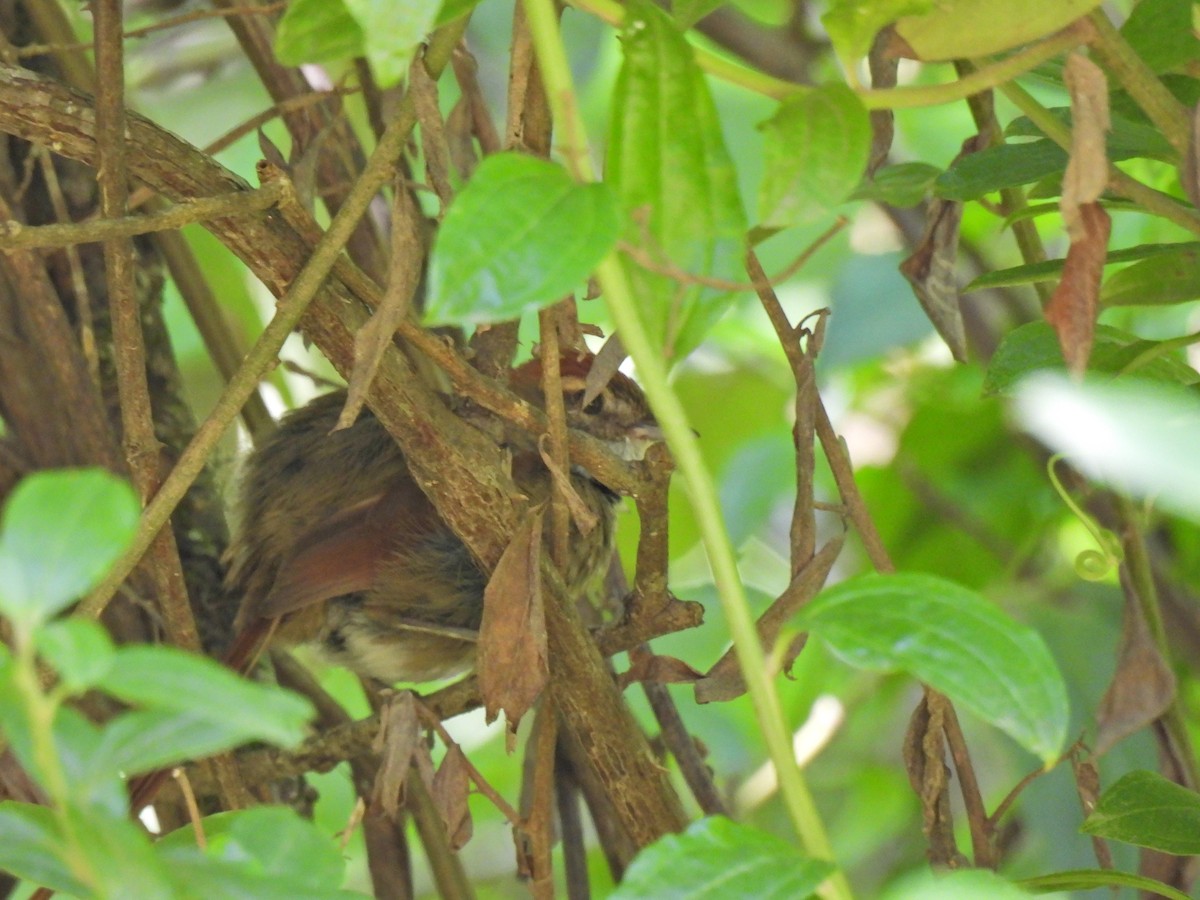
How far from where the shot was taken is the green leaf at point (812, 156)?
884 mm

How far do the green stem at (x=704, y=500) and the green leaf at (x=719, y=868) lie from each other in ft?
0.11

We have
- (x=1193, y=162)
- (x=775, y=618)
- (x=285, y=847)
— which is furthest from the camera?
(x=775, y=618)

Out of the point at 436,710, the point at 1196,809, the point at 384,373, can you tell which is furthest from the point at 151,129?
the point at 1196,809

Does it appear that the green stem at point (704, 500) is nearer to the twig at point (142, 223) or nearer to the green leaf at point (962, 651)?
the green leaf at point (962, 651)

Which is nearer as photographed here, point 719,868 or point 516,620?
point 719,868

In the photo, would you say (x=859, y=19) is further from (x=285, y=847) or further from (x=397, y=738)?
(x=397, y=738)

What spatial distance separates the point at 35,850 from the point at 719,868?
1.13ft

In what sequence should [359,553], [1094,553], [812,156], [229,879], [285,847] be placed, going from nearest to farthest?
[229,879] → [285,847] → [812,156] → [1094,553] → [359,553]

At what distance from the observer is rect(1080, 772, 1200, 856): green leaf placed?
46.5 inches

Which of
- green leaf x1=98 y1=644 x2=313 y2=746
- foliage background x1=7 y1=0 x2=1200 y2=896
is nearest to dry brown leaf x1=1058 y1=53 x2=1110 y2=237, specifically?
green leaf x1=98 y1=644 x2=313 y2=746

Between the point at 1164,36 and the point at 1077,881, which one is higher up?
the point at 1164,36

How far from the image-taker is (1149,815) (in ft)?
3.91

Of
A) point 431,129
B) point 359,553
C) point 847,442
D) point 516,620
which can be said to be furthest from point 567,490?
point 847,442

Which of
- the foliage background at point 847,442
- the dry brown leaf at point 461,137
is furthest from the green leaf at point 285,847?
the foliage background at point 847,442
